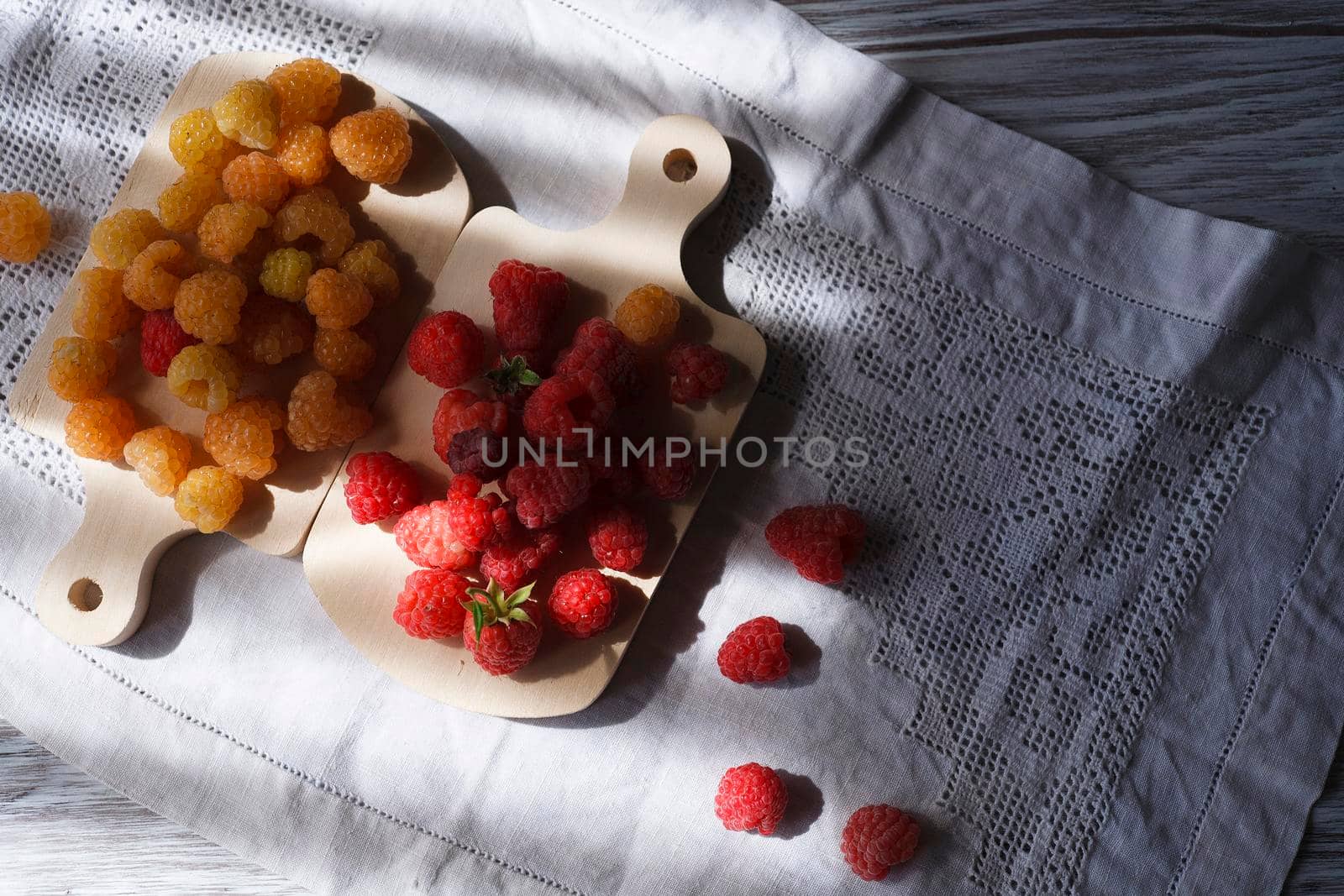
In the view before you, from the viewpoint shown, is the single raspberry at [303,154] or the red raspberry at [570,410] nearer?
the red raspberry at [570,410]

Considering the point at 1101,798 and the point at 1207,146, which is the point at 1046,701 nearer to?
the point at 1101,798

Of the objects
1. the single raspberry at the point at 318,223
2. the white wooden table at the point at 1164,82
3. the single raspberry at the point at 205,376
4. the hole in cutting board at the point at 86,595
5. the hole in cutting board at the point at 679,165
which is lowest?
the hole in cutting board at the point at 86,595

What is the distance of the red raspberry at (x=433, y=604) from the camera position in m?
1.16

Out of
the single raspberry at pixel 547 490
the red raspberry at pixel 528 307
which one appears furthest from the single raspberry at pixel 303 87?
the single raspberry at pixel 547 490

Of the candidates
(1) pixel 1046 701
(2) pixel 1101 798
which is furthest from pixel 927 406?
(2) pixel 1101 798

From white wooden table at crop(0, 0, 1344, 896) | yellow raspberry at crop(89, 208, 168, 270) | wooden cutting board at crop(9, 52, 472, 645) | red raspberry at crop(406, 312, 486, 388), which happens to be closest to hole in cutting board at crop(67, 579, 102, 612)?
wooden cutting board at crop(9, 52, 472, 645)

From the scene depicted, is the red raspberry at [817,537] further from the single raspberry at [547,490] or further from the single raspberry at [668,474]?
the single raspberry at [547,490]

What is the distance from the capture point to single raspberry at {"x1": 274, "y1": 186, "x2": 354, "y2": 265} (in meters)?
1.21

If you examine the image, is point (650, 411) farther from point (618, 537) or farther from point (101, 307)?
point (101, 307)

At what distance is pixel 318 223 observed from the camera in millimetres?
1215

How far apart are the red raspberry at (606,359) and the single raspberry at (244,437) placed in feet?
1.13

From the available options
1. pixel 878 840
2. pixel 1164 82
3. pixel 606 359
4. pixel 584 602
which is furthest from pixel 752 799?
pixel 1164 82

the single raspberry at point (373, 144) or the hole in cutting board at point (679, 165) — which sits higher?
the hole in cutting board at point (679, 165)

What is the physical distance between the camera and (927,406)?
1.30 metres
